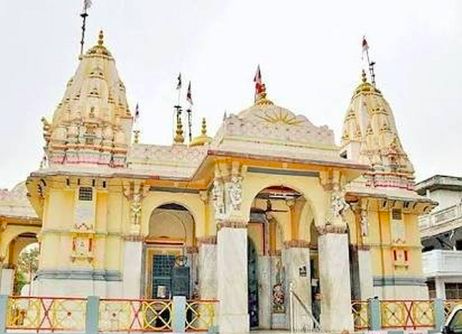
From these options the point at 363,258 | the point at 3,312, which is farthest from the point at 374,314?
the point at 3,312

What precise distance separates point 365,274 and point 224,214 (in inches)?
260

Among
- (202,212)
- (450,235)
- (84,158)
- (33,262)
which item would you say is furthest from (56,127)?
(33,262)

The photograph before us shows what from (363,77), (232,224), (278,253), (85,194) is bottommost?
(278,253)

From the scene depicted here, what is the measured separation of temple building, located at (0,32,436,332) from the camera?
48.5ft

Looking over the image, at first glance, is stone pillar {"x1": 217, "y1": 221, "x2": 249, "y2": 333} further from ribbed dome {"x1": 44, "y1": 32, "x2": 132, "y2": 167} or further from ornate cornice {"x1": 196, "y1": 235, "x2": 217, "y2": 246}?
ribbed dome {"x1": 44, "y1": 32, "x2": 132, "y2": 167}

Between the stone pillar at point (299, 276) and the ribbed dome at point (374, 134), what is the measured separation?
18.1 ft

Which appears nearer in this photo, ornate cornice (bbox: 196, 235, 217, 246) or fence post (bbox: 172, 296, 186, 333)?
fence post (bbox: 172, 296, 186, 333)

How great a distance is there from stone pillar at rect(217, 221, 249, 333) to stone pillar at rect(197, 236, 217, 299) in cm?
198

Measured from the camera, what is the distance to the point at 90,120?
1794cm

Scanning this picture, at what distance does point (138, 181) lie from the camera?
16562 mm

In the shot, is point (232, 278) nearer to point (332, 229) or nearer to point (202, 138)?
point (332, 229)

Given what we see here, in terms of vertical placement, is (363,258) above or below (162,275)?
above

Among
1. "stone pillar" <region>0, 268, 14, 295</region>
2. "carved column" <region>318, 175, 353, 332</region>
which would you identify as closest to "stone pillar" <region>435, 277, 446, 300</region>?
"carved column" <region>318, 175, 353, 332</region>

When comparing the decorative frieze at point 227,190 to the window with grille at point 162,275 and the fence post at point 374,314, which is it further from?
the fence post at point 374,314
